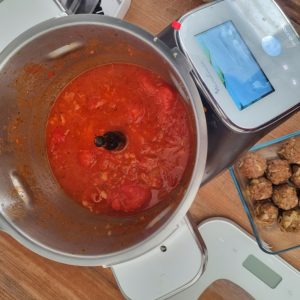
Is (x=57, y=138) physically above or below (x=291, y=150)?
above

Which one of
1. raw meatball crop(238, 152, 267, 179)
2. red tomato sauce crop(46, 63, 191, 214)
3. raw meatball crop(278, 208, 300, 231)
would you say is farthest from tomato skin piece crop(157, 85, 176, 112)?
raw meatball crop(278, 208, 300, 231)

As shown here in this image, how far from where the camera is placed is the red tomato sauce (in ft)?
2.38

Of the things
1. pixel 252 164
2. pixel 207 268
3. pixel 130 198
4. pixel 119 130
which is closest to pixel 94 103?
pixel 119 130

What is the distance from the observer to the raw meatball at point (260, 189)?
0.88 metres

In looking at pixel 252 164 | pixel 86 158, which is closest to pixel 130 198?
pixel 86 158

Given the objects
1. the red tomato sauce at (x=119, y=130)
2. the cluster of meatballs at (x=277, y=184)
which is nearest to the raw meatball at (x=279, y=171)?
the cluster of meatballs at (x=277, y=184)

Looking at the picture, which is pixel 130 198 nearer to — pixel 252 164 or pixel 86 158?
pixel 86 158

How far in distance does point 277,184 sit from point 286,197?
4cm

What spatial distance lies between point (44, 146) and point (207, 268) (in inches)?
18.6

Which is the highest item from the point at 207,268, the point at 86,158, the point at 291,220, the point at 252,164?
the point at 86,158

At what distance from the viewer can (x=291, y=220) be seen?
2.86 ft

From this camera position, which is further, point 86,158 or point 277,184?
point 277,184

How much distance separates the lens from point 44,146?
772mm

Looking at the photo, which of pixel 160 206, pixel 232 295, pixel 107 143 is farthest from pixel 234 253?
pixel 107 143
